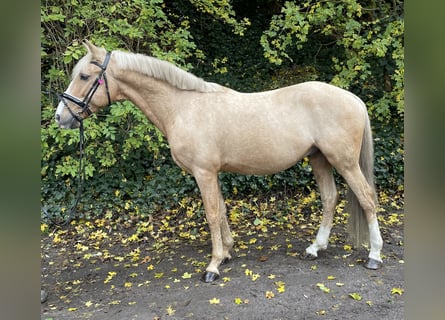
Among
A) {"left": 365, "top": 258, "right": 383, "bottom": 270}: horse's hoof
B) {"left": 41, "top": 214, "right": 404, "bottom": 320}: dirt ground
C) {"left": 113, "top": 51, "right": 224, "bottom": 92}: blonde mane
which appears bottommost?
{"left": 41, "top": 214, "right": 404, "bottom": 320}: dirt ground

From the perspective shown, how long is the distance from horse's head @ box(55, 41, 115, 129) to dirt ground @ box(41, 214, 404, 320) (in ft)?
5.56

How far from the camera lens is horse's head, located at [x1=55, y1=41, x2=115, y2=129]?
335 centimetres

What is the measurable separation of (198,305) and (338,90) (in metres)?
2.37

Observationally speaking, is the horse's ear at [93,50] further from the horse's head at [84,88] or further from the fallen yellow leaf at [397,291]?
the fallen yellow leaf at [397,291]

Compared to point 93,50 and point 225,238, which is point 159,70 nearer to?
point 93,50

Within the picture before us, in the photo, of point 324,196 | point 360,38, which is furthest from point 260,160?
point 360,38

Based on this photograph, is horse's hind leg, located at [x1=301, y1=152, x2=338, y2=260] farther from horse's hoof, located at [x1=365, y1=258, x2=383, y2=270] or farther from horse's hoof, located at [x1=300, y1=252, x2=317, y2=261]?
horse's hoof, located at [x1=365, y1=258, x2=383, y2=270]

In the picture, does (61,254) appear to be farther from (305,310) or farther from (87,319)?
(305,310)

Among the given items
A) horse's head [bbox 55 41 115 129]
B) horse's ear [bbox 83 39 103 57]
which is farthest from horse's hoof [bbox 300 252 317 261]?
horse's ear [bbox 83 39 103 57]

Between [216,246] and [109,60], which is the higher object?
[109,60]

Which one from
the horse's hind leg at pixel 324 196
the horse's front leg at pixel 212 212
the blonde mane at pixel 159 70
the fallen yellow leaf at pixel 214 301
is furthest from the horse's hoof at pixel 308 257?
the blonde mane at pixel 159 70

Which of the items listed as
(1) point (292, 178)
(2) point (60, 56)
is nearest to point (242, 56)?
(1) point (292, 178)

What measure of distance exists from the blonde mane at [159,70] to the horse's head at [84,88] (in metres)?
0.15

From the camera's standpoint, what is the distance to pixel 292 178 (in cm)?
652
